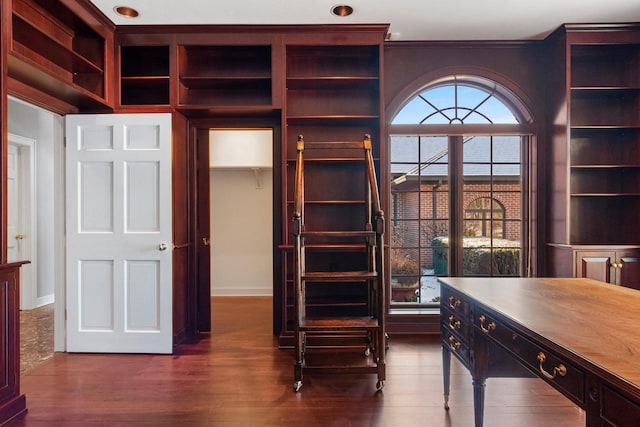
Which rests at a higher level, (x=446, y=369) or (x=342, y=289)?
(x=342, y=289)

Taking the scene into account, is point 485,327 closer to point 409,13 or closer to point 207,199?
point 409,13

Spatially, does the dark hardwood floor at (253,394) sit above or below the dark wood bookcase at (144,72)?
below

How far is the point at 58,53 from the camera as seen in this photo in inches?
106

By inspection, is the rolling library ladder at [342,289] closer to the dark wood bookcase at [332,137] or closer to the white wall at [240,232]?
the dark wood bookcase at [332,137]

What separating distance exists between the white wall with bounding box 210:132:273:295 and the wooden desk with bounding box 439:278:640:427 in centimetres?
334

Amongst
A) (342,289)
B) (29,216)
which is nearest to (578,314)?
(342,289)

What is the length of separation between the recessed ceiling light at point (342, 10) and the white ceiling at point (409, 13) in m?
0.05

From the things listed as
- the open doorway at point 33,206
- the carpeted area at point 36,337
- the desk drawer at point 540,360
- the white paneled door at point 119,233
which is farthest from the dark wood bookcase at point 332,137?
the open doorway at point 33,206

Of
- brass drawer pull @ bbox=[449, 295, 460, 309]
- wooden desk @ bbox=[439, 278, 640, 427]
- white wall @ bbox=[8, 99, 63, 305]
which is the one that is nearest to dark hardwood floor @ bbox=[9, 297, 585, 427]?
wooden desk @ bbox=[439, 278, 640, 427]

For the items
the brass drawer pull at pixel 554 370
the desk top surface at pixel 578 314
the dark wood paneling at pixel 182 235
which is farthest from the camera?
the dark wood paneling at pixel 182 235

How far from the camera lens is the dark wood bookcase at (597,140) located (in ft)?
10.4

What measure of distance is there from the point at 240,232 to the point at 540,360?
4.29 m

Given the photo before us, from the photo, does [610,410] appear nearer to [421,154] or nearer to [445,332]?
[445,332]

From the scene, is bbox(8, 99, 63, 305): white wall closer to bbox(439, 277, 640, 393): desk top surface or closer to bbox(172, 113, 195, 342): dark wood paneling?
bbox(172, 113, 195, 342): dark wood paneling
